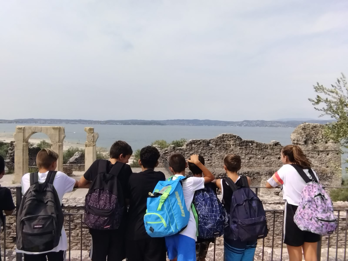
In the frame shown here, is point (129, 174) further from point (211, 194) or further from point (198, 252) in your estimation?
point (198, 252)

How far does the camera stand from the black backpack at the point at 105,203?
3.19 metres

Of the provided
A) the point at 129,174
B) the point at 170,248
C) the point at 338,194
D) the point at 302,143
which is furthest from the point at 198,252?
the point at 302,143

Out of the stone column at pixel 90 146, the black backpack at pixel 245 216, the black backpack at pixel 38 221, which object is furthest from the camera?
the stone column at pixel 90 146

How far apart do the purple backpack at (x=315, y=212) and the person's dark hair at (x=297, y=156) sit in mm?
267

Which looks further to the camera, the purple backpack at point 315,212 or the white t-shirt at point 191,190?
the purple backpack at point 315,212

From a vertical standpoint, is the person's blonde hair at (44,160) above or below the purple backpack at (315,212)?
above

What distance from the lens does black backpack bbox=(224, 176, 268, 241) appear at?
10.6ft

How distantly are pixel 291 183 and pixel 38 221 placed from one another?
298 centimetres

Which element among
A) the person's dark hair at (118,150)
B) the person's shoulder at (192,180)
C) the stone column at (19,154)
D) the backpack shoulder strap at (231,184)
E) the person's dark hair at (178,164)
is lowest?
the stone column at (19,154)

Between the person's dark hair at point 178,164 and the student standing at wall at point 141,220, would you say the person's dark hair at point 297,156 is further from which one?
the student standing at wall at point 141,220

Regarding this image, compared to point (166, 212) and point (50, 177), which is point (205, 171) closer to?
point (166, 212)

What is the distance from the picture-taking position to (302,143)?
18.8 metres

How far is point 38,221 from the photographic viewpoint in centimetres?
301

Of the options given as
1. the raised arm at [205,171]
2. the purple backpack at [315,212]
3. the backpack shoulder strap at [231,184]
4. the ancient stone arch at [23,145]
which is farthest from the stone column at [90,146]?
the purple backpack at [315,212]
